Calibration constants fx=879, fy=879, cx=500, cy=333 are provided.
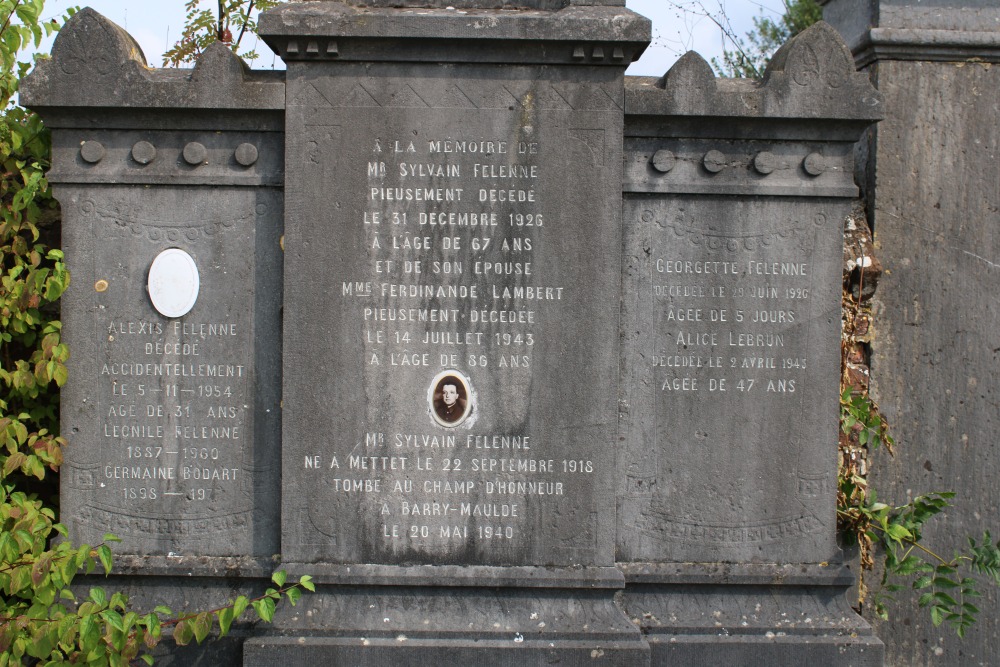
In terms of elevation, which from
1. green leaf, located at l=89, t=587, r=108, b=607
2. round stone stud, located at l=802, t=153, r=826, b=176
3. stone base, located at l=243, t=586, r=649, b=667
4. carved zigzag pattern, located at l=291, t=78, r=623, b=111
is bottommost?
stone base, located at l=243, t=586, r=649, b=667

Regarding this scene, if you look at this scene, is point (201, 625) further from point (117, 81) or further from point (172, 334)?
point (117, 81)

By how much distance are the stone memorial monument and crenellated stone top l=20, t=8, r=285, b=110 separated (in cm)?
1

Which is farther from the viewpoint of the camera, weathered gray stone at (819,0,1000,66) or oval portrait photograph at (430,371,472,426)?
weathered gray stone at (819,0,1000,66)

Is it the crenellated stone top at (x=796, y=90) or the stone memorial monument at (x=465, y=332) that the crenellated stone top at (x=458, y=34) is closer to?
the stone memorial monument at (x=465, y=332)

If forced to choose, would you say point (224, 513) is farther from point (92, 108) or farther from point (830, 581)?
point (830, 581)

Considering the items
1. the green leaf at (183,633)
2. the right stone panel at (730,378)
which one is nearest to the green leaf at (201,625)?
the green leaf at (183,633)

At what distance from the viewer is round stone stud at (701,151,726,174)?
428 centimetres

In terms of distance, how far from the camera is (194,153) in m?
4.23

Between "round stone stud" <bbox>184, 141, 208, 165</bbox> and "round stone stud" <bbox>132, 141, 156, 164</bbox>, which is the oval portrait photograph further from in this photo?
"round stone stud" <bbox>132, 141, 156, 164</bbox>

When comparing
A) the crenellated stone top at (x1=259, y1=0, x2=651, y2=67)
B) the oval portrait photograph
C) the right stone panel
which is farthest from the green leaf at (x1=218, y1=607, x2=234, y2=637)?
the crenellated stone top at (x1=259, y1=0, x2=651, y2=67)

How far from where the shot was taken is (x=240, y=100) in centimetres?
416

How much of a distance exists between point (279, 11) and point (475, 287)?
1531 mm

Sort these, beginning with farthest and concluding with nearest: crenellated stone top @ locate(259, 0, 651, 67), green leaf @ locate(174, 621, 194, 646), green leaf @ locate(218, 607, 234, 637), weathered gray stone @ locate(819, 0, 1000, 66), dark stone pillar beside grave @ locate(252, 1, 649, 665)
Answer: weathered gray stone @ locate(819, 0, 1000, 66) < dark stone pillar beside grave @ locate(252, 1, 649, 665) < crenellated stone top @ locate(259, 0, 651, 67) < green leaf @ locate(174, 621, 194, 646) < green leaf @ locate(218, 607, 234, 637)

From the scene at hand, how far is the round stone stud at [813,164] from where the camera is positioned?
4.30 metres
